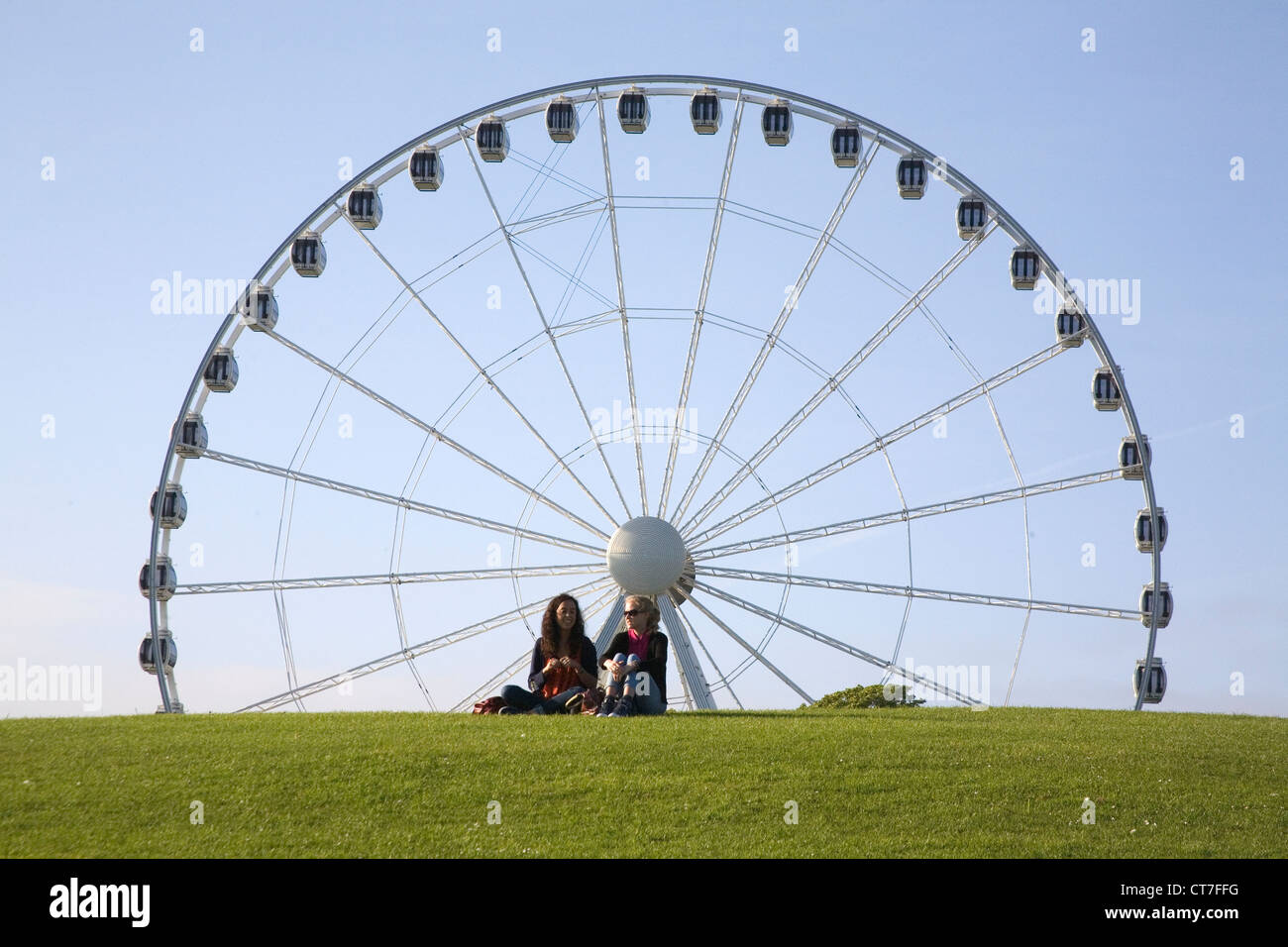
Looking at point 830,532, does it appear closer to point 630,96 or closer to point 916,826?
point 630,96

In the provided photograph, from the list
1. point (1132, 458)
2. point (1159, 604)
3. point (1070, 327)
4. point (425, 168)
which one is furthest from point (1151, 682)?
point (425, 168)

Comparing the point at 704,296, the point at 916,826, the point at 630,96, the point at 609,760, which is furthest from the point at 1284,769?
the point at 630,96

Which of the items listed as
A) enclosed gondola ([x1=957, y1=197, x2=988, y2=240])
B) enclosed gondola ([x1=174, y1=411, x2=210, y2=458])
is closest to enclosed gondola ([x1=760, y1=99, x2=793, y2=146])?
enclosed gondola ([x1=957, y1=197, x2=988, y2=240])

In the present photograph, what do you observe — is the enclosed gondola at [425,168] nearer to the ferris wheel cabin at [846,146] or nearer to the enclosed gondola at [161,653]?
the ferris wheel cabin at [846,146]

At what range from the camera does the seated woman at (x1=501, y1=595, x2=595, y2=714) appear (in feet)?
58.7

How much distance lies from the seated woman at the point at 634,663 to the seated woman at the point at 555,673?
385mm

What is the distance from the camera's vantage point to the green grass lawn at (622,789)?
1233 centimetres

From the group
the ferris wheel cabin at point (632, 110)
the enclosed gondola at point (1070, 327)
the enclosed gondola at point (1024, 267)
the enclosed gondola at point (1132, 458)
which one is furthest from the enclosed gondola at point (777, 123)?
the enclosed gondola at point (1132, 458)

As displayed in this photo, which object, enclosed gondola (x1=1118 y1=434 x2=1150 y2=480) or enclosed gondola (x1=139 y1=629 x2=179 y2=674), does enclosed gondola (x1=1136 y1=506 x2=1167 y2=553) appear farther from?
enclosed gondola (x1=139 y1=629 x2=179 y2=674)

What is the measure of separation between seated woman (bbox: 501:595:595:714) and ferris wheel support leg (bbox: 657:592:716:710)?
19.8ft

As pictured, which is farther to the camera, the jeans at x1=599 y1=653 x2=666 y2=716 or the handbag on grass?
the handbag on grass

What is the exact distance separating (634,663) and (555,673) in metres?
1.15

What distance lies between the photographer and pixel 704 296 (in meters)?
27.9

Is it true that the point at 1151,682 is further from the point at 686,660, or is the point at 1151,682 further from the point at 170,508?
the point at 170,508
